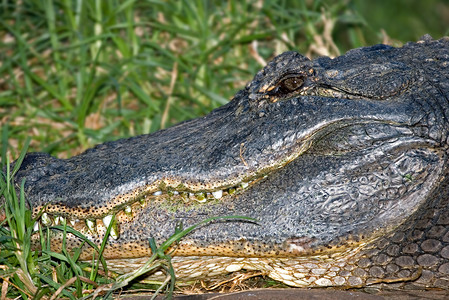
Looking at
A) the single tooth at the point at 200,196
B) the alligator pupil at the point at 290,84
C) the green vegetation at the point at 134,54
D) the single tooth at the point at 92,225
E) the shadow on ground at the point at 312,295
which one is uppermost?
the green vegetation at the point at 134,54

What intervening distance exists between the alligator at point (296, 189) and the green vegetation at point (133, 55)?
205cm

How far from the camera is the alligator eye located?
9.45 feet

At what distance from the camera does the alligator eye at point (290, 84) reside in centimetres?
288

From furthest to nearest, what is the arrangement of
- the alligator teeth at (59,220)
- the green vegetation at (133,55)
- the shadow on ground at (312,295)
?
the green vegetation at (133,55)
the alligator teeth at (59,220)
the shadow on ground at (312,295)

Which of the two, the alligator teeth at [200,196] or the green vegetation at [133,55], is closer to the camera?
the alligator teeth at [200,196]

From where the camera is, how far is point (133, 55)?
214 inches

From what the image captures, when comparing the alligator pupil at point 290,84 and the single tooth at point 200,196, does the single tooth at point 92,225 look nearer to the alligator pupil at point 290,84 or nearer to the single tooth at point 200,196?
the single tooth at point 200,196

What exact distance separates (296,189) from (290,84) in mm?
522

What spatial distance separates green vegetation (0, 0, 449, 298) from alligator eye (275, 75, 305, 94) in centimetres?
212

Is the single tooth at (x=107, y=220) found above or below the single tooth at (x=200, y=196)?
below

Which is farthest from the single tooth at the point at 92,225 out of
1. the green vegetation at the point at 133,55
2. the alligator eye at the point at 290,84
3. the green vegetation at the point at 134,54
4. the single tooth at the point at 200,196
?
the green vegetation at the point at 134,54

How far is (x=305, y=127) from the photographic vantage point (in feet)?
9.04

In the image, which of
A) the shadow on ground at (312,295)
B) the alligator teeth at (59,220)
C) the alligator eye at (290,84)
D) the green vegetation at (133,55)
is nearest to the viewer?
the shadow on ground at (312,295)

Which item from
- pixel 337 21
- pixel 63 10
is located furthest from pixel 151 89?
pixel 337 21
